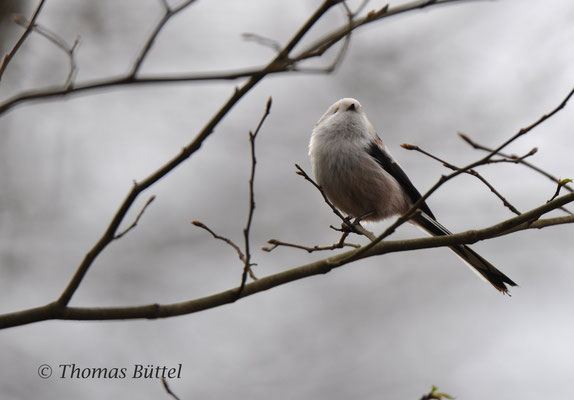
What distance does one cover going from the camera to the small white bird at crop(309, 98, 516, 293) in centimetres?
372

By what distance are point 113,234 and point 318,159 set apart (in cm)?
197

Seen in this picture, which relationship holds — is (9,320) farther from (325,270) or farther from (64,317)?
Result: (325,270)

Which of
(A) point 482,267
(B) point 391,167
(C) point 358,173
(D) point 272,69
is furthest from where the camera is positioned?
(B) point 391,167

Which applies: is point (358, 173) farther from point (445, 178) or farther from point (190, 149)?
point (190, 149)

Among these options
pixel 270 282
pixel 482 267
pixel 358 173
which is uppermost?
pixel 358 173

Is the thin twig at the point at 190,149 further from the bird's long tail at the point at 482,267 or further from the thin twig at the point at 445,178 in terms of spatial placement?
the bird's long tail at the point at 482,267

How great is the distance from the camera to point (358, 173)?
3.73 m

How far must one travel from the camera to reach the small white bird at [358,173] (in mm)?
3717

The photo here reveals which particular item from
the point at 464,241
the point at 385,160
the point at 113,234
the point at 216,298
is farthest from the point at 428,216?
the point at 113,234

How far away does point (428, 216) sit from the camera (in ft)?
12.4

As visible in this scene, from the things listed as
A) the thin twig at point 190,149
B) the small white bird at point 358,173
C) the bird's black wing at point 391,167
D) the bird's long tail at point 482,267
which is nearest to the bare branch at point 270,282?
the thin twig at point 190,149

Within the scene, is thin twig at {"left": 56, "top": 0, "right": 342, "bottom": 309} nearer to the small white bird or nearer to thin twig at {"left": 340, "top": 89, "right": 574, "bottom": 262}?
thin twig at {"left": 340, "top": 89, "right": 574, "bottom": 262}

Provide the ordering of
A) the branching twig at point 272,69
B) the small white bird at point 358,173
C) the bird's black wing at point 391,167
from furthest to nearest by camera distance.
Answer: the bird's black wing at point 391,167 < the small white bird at point 358,173 < the branching twig at point 272,69

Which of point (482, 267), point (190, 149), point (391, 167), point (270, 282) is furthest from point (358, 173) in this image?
point (190, 149)
